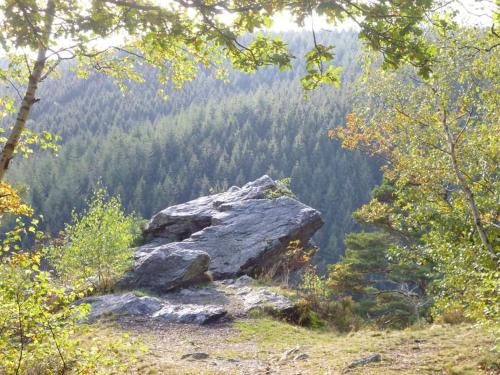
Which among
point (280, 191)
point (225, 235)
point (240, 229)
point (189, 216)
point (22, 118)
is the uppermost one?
point (280, 191)

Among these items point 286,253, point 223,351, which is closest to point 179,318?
point 223,351

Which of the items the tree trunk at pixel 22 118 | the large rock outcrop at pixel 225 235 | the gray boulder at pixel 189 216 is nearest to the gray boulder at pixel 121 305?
the large rock outcrop at pixel 225 235

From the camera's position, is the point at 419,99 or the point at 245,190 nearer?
the point at 419,99

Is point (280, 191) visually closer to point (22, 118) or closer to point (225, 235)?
point (225, 235)

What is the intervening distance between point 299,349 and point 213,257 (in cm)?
980

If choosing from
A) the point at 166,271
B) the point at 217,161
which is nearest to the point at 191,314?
the point at 166,271

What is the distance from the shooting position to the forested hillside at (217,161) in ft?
316

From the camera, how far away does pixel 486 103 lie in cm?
943

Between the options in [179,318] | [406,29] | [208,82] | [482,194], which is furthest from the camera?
[208,82]

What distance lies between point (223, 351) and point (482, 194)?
665 cm

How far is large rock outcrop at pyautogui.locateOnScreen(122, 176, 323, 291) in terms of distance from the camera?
16922mm

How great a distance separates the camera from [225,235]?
20.6 meters

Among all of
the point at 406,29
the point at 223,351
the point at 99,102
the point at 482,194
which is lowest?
the point at 223,351

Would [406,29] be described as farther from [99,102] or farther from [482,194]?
[99,102]
